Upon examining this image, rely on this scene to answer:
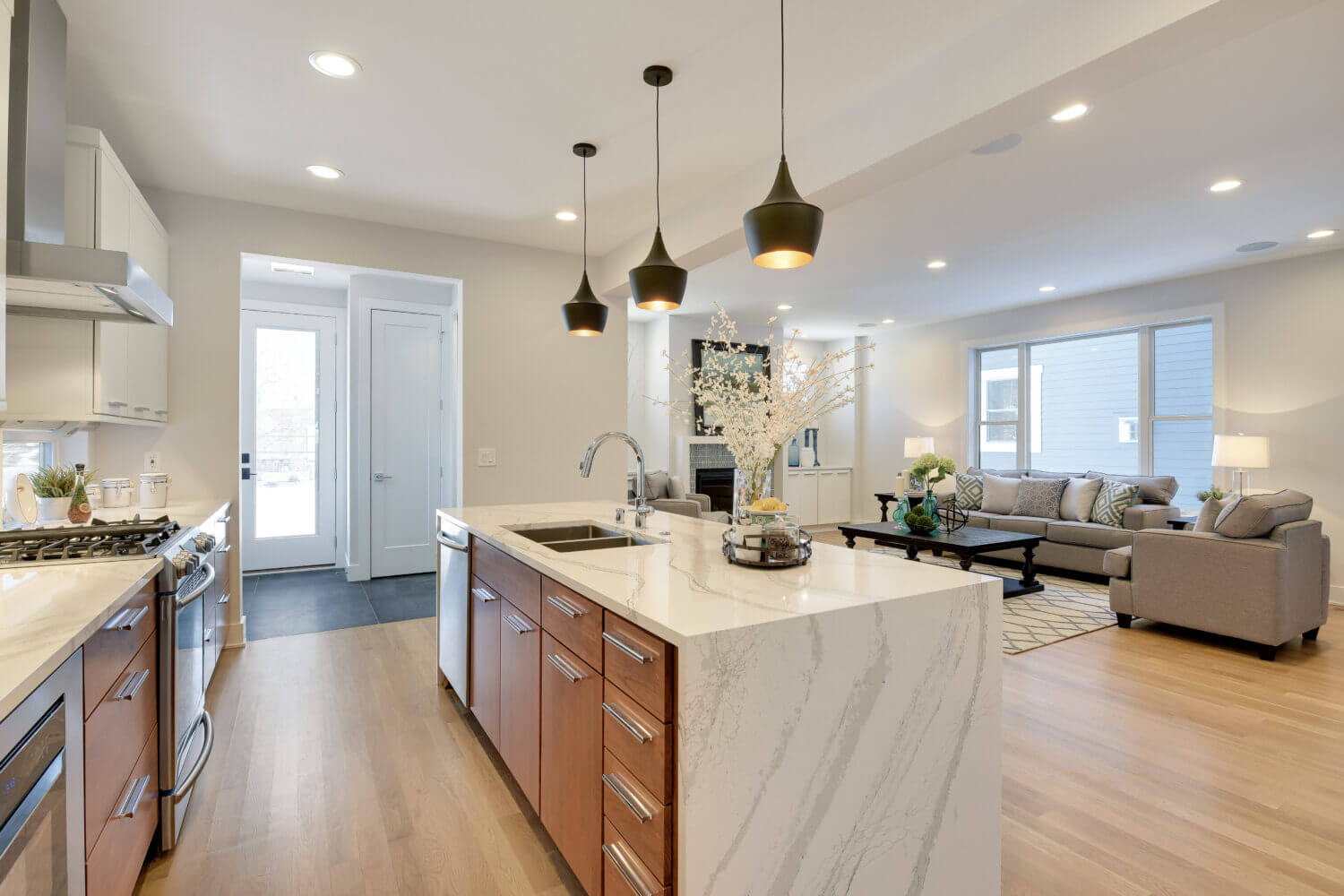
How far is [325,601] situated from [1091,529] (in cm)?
606

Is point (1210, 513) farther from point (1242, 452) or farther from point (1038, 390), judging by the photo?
point (1038, 390)

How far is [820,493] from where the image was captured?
8672 millimetres

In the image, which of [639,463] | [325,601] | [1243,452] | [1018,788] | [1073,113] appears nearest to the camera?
[1018,788]

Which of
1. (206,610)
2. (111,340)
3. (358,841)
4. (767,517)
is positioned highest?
(111,340)

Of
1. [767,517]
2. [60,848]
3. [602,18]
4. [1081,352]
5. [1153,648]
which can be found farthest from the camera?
[1081,352]

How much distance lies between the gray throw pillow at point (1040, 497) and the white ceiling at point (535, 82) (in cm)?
451

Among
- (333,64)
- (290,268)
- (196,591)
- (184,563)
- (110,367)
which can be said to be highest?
(333,64)

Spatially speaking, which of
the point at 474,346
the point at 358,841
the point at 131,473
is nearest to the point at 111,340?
the point at 131,473

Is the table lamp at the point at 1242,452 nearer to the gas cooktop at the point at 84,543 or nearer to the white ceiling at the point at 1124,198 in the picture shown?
the white ceiling at the point at 1124,198

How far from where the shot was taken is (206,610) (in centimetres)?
279

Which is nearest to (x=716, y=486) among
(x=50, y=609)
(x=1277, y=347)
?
(x=1277, y=347)

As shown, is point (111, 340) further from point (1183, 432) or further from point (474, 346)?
point (1183, 432)

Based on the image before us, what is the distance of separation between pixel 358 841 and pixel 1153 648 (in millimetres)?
4136

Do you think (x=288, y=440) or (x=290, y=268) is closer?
(x=290, y=268)
